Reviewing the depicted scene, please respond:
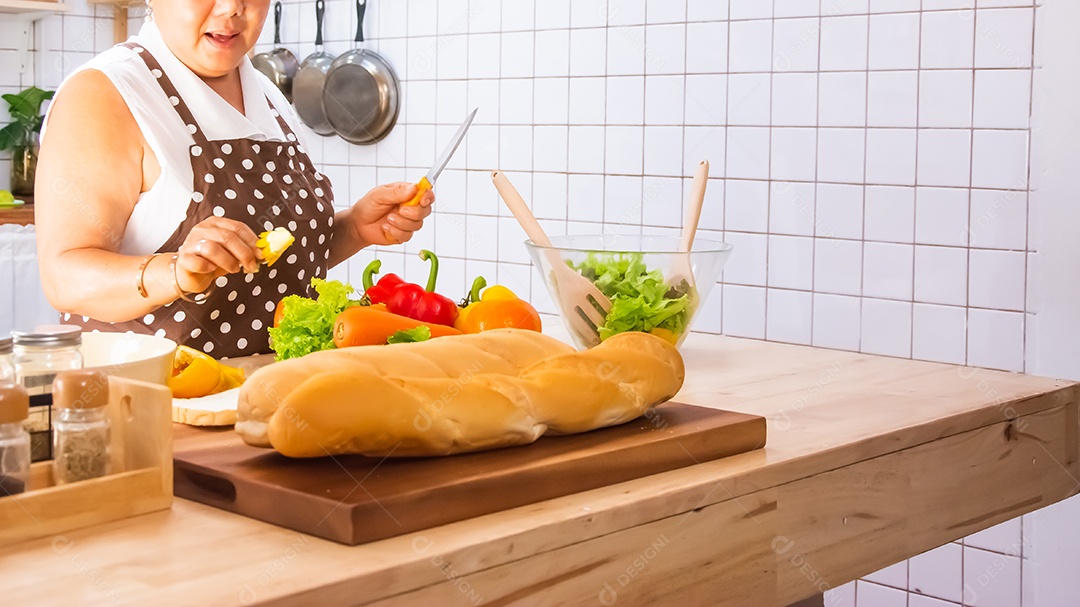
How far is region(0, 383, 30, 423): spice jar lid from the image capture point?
0.81 meters

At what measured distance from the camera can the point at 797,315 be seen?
2488mm

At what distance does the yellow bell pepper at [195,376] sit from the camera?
121 centimetres

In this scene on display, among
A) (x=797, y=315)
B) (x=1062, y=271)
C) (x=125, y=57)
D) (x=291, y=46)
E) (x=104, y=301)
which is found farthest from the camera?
(x=291, y=46)

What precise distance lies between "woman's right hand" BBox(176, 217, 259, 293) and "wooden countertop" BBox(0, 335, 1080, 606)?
0.41 m

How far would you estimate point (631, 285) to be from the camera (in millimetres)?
1432

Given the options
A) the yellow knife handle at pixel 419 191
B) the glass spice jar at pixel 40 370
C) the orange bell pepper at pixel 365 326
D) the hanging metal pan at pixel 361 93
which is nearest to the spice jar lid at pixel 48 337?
the glass spice jar at pixel 40 370

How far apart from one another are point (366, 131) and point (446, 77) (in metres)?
0.29

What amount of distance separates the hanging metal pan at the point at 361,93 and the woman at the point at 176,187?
1.27 m

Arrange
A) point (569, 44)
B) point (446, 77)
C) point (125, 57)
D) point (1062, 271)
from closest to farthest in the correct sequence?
point (125, 57) → point (1062, 271) → point (569, 44) → point (446, 77)

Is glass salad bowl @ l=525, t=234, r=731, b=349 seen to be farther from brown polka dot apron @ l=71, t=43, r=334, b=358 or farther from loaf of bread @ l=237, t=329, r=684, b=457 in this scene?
brown polka dot apron @ l=71, t=43, r=334, b=358

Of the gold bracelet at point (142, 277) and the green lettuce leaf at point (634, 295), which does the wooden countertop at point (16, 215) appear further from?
the green lettuce leaf at point (634, 295)

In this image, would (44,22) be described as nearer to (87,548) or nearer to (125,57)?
(125,57)

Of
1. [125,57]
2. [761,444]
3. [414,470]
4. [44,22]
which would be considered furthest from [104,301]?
[44,22]

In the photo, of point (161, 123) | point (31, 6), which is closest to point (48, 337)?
point (161, 123)
